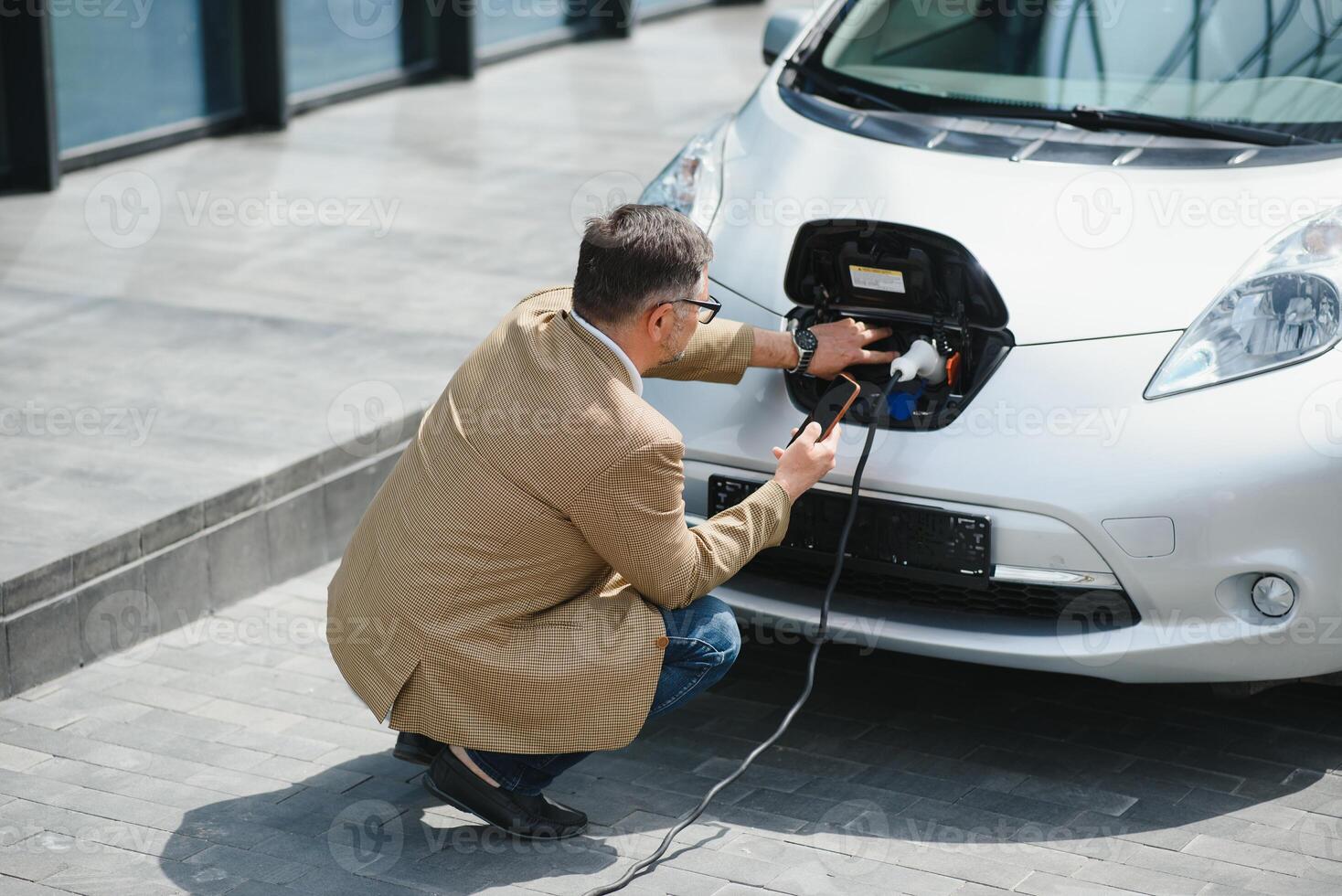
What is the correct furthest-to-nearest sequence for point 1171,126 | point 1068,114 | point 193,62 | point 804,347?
point 193,62 → point 1068,114 → point 1171,126 → point 804,347

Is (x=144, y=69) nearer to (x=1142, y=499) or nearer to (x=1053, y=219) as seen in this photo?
(x=1053, y=219)

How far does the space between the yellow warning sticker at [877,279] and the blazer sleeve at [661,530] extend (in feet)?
2.39

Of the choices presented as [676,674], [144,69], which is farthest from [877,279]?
[144,69]

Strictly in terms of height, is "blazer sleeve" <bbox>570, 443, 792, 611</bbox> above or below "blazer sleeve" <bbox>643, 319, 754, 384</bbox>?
below

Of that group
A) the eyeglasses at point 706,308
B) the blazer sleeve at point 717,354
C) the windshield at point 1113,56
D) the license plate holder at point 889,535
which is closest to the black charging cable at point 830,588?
the license plate holder at point 889,535

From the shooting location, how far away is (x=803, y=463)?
12.0 ft

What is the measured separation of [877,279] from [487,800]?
1484 mm

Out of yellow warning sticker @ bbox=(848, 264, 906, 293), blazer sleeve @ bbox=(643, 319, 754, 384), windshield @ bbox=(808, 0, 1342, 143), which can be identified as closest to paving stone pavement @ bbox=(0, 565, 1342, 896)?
blazer sleeve @ bbox=(643, 319, 754, 384)

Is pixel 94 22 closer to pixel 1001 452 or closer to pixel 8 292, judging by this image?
pixel 8 292

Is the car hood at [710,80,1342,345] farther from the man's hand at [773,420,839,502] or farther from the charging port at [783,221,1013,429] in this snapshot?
the man's hand at [773,420,839,502]

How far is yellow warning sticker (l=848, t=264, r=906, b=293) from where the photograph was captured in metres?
4.02

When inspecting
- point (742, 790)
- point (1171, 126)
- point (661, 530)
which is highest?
point (1171, 126)

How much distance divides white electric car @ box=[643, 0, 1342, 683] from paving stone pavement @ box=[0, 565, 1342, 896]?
0.33 m

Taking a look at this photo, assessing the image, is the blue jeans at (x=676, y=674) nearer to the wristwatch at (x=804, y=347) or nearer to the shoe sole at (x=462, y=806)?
the shoe sole at (x=462, y=806)
